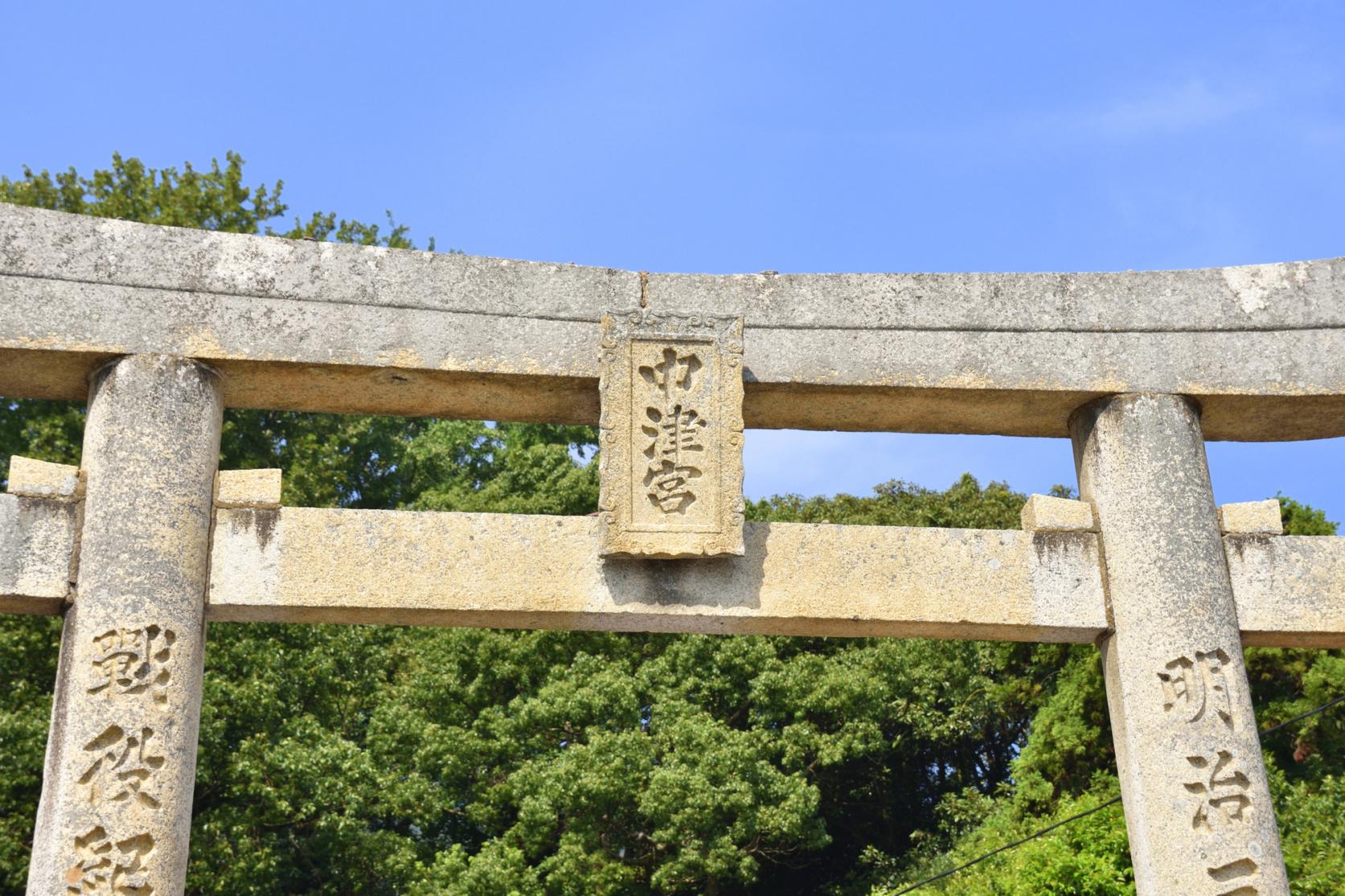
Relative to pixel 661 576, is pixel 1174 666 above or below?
below

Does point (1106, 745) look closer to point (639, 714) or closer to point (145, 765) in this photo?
point (639, 714)

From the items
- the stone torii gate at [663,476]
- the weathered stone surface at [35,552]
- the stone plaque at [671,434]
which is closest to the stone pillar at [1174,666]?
the stone torii gate at [663,476]

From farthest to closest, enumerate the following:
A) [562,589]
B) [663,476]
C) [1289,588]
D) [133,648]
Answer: [1289,588] → [663,476] → [562,589] → [133,648]

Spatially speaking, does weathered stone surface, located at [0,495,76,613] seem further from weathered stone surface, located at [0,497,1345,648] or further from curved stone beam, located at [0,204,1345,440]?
curved stone beam, located at [0,204,1345,440]

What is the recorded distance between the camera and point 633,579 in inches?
253

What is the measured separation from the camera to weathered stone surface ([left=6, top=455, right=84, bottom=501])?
6.19 meters

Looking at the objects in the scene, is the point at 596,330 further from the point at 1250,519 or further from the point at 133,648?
the point at 1250,519

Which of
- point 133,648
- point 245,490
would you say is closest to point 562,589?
point 245,490

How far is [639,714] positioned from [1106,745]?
5.26 metres

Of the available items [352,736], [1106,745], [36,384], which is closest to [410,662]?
[352,736]

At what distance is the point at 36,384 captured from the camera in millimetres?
6652

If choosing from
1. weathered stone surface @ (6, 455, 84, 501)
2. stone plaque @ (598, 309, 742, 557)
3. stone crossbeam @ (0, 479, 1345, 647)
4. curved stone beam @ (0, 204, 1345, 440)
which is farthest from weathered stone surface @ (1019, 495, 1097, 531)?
weathered stone surface @ (6, 455, 84, 501)

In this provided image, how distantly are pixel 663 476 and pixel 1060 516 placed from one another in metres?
1.78

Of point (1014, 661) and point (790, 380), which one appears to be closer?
point (790, 380)
